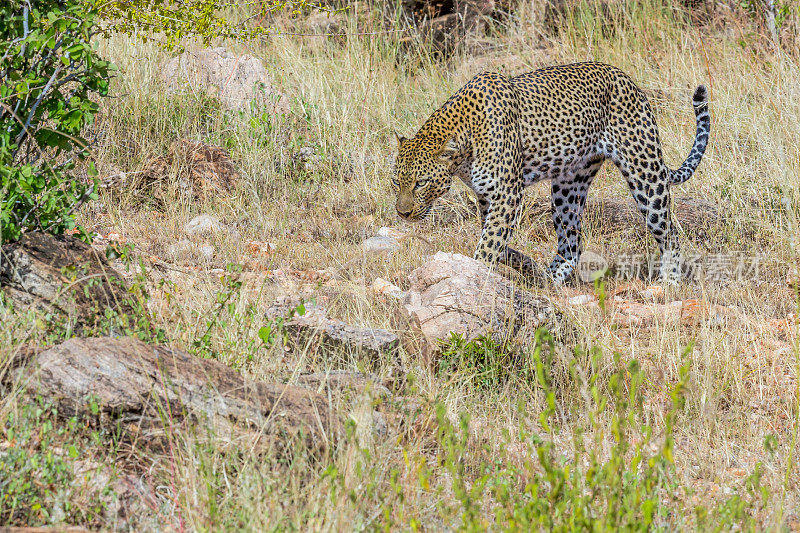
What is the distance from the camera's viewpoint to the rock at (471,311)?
4.63 m

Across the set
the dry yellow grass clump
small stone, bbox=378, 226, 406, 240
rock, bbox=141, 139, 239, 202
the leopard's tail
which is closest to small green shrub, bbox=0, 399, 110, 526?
the dry yellow grass clump

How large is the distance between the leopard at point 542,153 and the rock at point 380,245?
0.49 metres

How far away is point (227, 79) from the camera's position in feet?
31.2

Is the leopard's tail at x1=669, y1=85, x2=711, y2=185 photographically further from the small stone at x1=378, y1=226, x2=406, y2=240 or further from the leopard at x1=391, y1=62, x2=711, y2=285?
the small stone at x1=378, y1=226, x2=406, y2=240

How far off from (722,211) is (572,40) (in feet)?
13.4

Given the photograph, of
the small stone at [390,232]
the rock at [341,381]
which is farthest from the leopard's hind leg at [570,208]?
the rock at [341,381]

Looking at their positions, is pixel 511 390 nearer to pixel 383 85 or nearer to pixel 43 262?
pixel 43 262

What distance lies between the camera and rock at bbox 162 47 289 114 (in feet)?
30.0

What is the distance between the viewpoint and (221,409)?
3299mm

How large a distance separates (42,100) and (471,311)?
7.92 feet

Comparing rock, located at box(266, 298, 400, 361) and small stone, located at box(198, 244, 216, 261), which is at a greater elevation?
rock, located at box(266, 298, 400, 361)

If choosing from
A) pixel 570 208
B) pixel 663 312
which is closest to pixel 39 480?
pixel 663 312

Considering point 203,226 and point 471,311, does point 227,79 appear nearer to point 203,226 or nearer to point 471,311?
point 203,226

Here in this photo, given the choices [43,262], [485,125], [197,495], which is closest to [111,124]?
[485,125]
